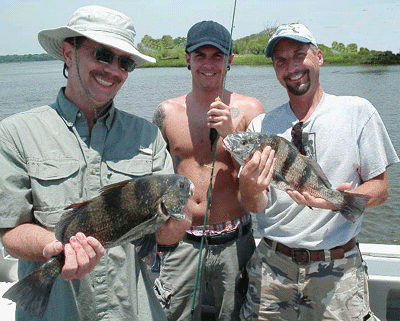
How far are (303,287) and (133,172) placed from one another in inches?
69.1

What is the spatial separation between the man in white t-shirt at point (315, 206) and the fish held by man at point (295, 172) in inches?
3.4

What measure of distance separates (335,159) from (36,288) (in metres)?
2.35

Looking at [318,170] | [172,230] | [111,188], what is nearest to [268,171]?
[318,170]

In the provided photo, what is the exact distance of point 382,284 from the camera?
423 cm

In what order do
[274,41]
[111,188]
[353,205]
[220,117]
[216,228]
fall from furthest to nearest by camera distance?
[216,228]
[220,117]
[274,41]
[353,205]
[111,188]

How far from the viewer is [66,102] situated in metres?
2.39

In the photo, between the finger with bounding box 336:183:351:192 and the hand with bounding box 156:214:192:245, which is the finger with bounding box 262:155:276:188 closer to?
the finger with bounding box 336:183:351:192

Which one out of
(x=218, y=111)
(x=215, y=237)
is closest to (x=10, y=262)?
(x=215, y=237)

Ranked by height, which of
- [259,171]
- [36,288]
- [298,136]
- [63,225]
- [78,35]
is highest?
[78,35]

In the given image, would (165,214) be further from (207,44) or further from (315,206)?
(207,44)

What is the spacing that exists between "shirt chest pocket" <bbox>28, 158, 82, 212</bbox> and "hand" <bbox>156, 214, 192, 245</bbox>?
1.76ft

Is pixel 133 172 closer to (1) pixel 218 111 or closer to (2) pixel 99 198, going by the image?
(2) pixel 99 198

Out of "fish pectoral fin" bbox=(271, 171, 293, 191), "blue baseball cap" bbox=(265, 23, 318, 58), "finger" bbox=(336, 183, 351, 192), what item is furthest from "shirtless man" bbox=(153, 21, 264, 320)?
"finger" bbox=(336, 183, 351, 192)

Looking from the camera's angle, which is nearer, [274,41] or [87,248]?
[87,248]
